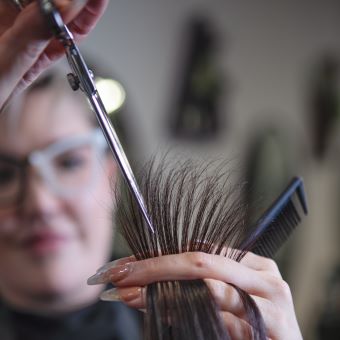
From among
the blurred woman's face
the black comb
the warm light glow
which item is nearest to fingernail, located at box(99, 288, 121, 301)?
the black comb

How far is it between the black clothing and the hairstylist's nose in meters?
0.18

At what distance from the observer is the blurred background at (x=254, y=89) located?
1.71 metres

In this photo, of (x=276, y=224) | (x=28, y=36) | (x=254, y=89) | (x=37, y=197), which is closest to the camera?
(x=28, y=36)

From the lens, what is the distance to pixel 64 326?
0.87 meters

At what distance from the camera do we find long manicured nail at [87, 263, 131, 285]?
0.38 m

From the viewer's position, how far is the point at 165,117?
1758mm

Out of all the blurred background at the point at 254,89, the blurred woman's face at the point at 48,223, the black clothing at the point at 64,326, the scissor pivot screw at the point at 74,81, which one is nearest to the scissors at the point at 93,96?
the scissor pivot screw at the point at 74,81

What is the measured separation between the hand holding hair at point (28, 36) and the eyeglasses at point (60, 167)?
1.44 feet

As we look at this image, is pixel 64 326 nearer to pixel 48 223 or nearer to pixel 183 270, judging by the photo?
pixel 48 223

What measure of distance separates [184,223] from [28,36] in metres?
0.17

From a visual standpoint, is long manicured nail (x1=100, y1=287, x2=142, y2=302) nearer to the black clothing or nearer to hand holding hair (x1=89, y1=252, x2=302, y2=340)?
hand holding hair (x1=89, y1=252, x2=302, y2=340)

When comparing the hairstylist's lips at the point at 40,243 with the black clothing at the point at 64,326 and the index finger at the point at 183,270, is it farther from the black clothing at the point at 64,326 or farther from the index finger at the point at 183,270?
the index finger at the point at 183,270

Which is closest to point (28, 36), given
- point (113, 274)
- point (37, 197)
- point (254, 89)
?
point (113, 274)

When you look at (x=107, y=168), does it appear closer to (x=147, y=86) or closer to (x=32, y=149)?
(x=32, y=149)
